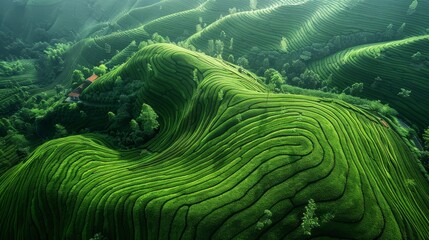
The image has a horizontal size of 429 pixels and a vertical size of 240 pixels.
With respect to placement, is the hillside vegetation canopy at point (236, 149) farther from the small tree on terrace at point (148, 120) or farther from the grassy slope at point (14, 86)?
the grassy slope at point (14, 86)

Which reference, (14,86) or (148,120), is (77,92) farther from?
(14,86)

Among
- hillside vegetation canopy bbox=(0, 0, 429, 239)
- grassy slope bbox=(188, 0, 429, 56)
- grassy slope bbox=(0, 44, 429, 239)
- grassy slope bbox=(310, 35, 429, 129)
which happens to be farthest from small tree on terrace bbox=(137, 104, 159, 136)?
grassy slope bbox=(188, 0, 429, 56)

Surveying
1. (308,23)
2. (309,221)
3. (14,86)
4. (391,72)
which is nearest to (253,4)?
(308,23)

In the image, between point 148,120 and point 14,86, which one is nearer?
point 148,120

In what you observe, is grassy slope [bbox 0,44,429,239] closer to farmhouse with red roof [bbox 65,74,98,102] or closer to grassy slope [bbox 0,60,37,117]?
farmhouse with red roof [bbox 65,74,98,102]

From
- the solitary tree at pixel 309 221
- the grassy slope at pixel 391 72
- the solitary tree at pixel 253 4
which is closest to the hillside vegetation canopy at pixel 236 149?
the solitary tree at pixel 309 221

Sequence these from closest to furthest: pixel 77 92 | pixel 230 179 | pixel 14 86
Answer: pixel 230 179
pixel 77 92
pixel 14 86

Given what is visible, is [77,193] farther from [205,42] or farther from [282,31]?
[282,31]
